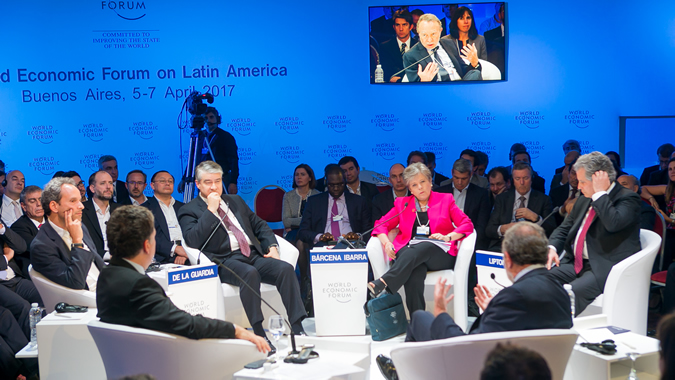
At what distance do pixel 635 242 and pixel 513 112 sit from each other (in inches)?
136

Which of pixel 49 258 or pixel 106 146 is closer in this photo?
pixel 49 258

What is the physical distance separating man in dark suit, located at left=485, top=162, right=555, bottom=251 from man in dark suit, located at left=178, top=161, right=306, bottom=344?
1.99 metres

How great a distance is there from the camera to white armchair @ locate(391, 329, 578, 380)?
217cm

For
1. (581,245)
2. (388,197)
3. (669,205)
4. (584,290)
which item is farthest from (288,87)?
(584,290)

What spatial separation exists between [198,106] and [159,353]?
4.71m

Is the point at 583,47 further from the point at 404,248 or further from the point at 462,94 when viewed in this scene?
the point at 404,248

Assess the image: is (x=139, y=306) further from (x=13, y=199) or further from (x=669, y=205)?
(x=669, y=205)

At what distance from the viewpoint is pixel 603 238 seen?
377cm

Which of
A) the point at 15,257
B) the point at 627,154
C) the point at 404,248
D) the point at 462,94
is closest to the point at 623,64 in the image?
the point at 627,154

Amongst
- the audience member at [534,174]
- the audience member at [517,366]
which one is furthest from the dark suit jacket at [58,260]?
the audience member at [534,174]

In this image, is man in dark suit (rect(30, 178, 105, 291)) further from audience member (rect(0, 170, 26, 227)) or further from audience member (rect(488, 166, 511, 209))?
audience member (rect(488, 166, 511, 209))

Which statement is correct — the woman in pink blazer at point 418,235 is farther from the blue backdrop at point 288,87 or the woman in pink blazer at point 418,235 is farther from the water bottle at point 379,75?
the water bottle at point 379,75

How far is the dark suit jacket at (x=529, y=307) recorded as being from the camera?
7.69 feet

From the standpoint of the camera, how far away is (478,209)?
5316 mm
